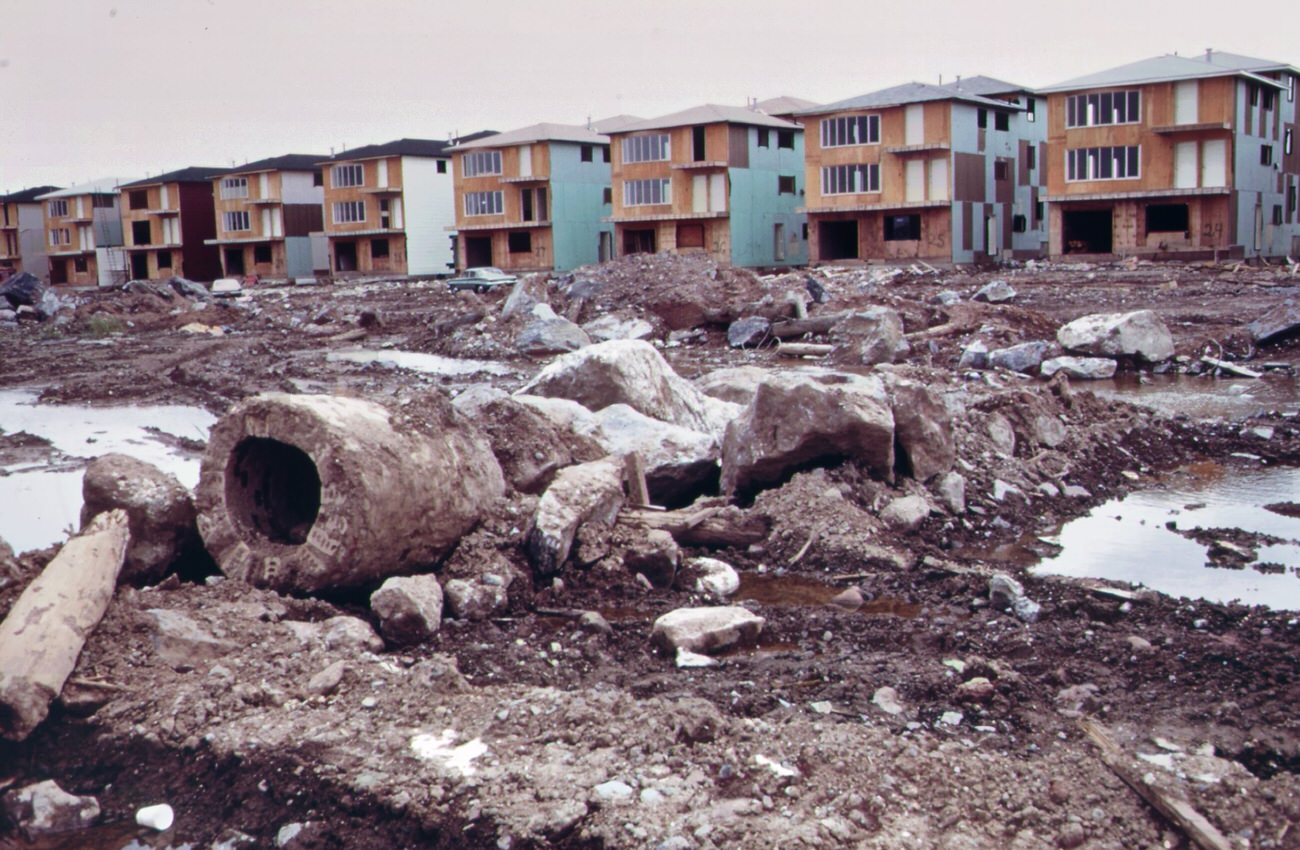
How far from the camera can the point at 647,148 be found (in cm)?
5438

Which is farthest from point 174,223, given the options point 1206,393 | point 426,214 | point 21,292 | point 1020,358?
point 1206,393

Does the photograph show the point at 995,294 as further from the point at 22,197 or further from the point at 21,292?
the point at 22,197

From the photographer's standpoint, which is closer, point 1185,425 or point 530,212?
point 1185,425

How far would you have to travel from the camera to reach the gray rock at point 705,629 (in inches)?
253

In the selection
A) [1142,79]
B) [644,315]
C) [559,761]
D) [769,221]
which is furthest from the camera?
[769,221]

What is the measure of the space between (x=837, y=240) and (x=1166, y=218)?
12.1 metres

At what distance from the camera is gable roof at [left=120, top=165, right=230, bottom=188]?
3031 inches

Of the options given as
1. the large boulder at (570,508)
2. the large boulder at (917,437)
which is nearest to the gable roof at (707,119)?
the large boulder at (917,437)

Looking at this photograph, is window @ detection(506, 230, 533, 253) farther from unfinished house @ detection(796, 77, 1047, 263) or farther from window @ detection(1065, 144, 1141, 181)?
window @ detection(1065, 144, 1141, 181)

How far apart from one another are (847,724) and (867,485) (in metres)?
4.52

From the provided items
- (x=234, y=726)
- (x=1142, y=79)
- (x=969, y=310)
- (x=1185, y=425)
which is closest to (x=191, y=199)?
(x=1142, y=79)

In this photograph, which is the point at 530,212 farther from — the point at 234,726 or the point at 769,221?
the point at 234,726

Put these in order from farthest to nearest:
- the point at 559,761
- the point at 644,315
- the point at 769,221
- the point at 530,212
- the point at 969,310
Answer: the point at 530,212
the point at 769,221
the point at 644,315
the point at 969,310
the point at 559,761

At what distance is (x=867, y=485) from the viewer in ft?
31.1
